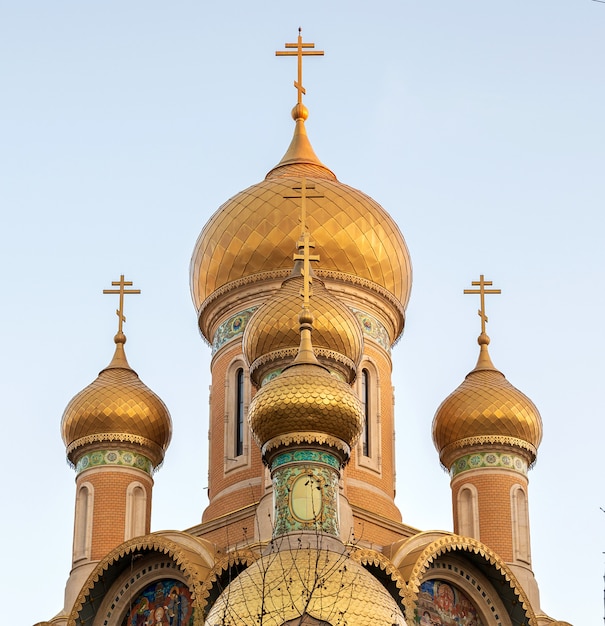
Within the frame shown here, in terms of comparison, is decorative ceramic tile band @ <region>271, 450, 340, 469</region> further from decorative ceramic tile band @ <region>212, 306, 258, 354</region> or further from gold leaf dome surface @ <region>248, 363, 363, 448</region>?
decorative ceramic tile band @ <region>212, 306, 258, 354</region>

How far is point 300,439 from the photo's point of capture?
19422mm

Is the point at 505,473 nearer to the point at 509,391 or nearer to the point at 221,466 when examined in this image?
the point at 509,391

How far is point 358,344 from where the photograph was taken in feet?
73.5

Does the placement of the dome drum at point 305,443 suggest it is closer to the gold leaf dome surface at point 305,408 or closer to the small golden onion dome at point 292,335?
the gold leaf dome surface at point 305,408

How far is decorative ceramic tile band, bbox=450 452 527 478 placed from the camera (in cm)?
2353

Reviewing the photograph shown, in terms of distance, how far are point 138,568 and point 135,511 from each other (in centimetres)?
157

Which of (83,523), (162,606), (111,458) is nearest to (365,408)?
(111,458)

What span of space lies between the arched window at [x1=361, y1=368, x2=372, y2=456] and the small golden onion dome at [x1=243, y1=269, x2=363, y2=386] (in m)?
1.20

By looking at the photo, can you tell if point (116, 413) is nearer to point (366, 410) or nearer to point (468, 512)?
point (366, 410)

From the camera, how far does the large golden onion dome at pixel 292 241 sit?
24078mm

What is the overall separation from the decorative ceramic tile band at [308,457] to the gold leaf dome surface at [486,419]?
439 cm

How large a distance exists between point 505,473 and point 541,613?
168cm

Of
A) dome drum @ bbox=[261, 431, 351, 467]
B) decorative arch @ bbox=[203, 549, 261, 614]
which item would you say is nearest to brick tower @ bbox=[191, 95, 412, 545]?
decorative arch @ bbox=[203, 549, 261, 614]

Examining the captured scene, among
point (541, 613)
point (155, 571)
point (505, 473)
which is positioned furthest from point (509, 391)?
point (155, 571)
